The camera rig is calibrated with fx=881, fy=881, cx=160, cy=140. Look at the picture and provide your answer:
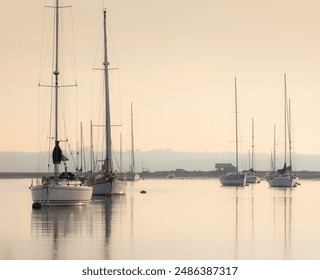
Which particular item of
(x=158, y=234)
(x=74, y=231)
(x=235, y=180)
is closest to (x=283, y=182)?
(x=235, y=180)

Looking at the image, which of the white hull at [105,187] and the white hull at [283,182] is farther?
the white hull at [283,182]

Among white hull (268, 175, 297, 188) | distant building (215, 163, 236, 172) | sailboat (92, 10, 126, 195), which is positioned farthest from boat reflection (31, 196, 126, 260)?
distant building (215, 163, 236, 172)

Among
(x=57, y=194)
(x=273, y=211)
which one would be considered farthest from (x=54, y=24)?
(x=273, y=211)

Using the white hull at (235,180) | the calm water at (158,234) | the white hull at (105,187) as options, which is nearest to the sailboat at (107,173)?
the white hull at (105,187)

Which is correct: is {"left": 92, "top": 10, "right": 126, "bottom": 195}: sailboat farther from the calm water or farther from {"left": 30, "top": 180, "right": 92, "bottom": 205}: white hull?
the calm water

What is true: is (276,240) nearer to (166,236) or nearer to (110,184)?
(166,236)

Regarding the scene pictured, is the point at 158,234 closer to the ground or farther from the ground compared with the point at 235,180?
farther from the ground

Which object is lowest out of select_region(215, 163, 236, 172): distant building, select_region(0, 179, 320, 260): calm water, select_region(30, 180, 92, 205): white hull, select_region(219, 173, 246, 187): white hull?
select_region(215, 163, 236, 172): distant building

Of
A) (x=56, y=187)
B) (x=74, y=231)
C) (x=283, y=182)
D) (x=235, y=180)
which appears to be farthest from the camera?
(x=235, y=180)

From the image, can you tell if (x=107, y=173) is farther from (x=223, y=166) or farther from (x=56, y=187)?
(x=223, y=166)

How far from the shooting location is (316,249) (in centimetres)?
2120

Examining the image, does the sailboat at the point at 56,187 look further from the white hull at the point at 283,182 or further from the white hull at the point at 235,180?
the white hull at the point at 235,180
